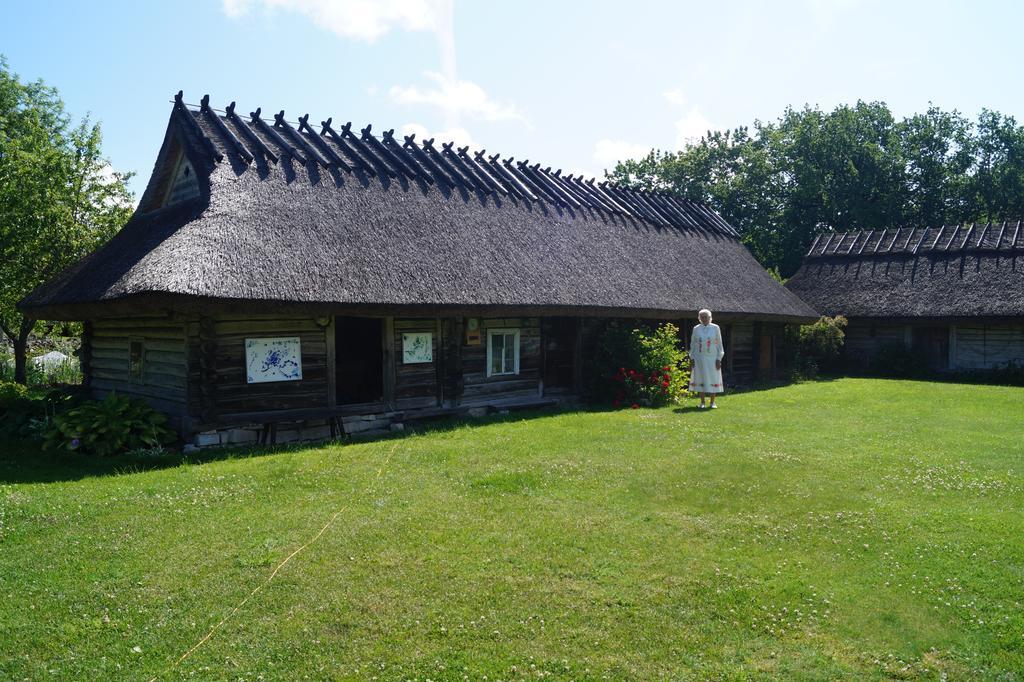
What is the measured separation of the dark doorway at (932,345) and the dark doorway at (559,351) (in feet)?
48.3

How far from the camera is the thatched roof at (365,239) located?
10352mm

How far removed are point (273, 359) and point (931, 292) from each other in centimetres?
2161

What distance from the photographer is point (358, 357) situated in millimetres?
15188

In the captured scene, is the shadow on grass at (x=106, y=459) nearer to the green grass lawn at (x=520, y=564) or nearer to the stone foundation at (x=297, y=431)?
the green grass lawn at (x=520, y=564)

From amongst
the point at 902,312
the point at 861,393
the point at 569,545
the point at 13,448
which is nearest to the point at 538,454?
the point at 569,545

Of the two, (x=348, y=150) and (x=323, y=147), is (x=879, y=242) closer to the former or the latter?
(x=348, y=150)

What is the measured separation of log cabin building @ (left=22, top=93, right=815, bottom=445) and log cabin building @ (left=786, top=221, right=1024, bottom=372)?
9.06 metres

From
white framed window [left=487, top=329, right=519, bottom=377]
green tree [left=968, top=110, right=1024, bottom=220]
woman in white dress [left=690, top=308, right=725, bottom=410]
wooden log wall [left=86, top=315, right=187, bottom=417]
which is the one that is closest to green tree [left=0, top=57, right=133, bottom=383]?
wooden log wall [left=86, top=315, right=187, bottom=417]

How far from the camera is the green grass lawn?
171 inches

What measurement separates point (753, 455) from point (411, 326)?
624 cm

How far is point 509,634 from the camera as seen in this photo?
15.1 ft

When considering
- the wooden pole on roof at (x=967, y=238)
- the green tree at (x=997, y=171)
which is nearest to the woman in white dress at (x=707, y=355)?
the wooden pole on roof at (x=967, y=238)

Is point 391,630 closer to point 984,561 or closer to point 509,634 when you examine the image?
point 509,634

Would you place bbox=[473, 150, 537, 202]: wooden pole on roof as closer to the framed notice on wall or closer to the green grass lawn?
the framed notice on wall
